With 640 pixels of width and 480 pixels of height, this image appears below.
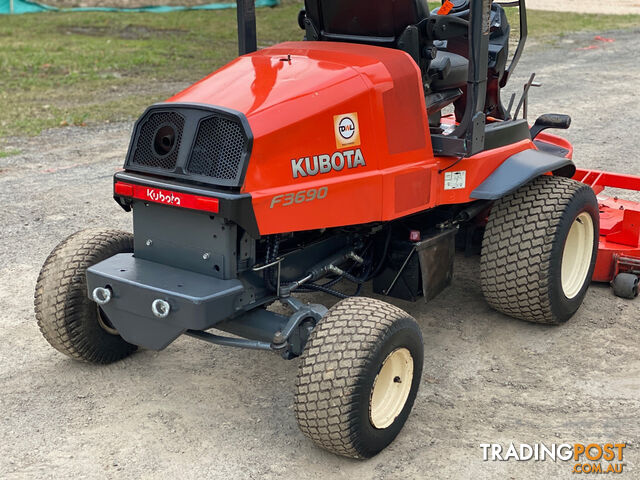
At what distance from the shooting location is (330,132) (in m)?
3.69

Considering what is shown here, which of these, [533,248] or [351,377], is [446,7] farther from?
[351,377]

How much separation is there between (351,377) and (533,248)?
1550mm

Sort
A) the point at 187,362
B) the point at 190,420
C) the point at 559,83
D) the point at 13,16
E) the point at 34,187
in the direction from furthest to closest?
the point at 13,16, the point at 559,83, the point at 34,187, the point at 187,362, the point at 190,420

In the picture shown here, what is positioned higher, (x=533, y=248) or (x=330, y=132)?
(x=330, y=132)

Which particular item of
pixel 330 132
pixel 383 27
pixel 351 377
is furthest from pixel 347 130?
pixel 351 377

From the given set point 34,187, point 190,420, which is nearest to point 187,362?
point 190,420

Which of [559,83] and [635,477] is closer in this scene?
[635,477]

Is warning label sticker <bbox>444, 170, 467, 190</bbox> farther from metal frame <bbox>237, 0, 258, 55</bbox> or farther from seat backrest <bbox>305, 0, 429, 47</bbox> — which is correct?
metal frame <bbox>237, 0, 258, 55</bbox>

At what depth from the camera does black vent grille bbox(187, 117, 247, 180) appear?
3490mm

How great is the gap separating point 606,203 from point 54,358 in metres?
3.76

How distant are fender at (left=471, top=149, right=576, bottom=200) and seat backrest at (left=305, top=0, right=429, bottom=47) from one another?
0.87 metres

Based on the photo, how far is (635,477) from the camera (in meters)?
3.43

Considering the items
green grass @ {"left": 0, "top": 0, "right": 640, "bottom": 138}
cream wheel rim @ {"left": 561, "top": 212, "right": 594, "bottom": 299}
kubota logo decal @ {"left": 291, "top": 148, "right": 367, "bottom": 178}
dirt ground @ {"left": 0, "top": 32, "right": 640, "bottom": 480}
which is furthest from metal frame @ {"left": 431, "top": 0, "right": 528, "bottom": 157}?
green grass @ {"left": 0, "top": 0, "right": 640, "bottom": 138}

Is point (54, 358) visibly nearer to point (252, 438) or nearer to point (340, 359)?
point (252, 438)
